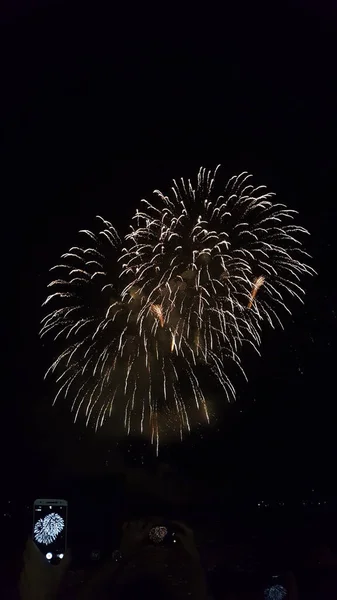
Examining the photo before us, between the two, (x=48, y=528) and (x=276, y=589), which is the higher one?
(x=48, y=528)

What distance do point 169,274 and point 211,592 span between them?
3484 mm

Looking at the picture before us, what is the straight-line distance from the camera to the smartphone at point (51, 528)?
7.05 metres

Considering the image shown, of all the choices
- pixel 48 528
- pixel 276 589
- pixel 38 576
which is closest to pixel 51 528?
pixel 48 528

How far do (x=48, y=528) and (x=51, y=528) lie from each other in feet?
0.12

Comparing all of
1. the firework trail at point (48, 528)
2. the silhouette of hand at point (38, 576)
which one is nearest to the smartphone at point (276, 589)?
the silhouette of hand at point (38, 576)

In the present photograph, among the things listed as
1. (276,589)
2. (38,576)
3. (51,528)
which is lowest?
(276,589)

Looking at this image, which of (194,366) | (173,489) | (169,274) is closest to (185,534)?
(173,489)

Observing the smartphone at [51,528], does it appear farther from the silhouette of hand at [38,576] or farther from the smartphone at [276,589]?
the smartphone at [276,589]

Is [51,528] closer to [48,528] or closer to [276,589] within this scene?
[48,528]

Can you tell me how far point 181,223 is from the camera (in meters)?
6.66

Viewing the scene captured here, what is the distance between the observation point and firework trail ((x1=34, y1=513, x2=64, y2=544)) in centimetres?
713

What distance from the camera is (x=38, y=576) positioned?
21.4ft

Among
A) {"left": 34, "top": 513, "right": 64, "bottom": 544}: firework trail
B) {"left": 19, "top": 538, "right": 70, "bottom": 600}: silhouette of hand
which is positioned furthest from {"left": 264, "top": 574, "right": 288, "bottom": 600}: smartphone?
{"left": 34, "top": 513, "right": 64, "bottom": 544}: firework trail

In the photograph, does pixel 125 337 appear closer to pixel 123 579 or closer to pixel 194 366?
pixel 194 366
